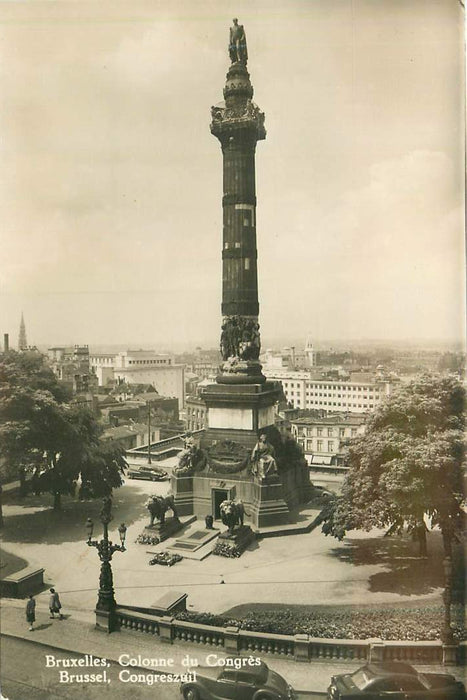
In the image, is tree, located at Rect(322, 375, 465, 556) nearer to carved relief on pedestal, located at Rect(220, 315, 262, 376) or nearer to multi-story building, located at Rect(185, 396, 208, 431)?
carved relief on pedestal, located at Rect(220, 315, 262, 376)

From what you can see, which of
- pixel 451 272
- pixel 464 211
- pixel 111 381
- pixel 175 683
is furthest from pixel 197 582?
pixel 111 381

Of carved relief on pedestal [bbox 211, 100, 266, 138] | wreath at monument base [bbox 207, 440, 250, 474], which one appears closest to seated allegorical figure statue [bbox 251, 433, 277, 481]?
wreath at monument base [bbox 207, 440, 250, 474]

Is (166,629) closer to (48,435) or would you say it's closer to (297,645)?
(297,645)

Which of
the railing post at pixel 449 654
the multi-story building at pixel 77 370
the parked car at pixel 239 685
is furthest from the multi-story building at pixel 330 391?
the parked car at pixel 239 685

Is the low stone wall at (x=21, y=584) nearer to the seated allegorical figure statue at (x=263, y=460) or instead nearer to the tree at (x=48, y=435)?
the tree at (x=48, y=435)

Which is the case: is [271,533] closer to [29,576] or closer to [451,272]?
[29,576]
